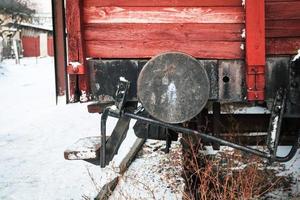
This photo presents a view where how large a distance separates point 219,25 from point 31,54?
45846mm

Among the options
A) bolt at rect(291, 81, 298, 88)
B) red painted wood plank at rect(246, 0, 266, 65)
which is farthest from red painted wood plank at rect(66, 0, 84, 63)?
bolt at rect(291, 81, 298, 88)

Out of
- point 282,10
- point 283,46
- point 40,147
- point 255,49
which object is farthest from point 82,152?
point 40,147

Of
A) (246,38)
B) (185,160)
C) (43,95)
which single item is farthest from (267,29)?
(43,95)

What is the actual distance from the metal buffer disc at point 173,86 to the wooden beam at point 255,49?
37 cm

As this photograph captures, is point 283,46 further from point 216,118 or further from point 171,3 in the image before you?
point 216,118

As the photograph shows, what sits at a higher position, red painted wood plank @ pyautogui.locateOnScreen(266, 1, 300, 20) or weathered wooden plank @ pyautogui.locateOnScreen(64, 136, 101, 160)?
red painted wood plank @ pyautogui.locateOnScreen(266, 1, 300, 20)

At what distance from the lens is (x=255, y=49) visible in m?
3.30

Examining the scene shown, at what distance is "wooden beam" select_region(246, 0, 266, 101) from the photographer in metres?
3.28

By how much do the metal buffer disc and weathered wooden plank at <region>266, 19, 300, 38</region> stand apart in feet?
2.19

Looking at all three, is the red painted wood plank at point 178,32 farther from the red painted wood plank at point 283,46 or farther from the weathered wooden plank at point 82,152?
the weathered wooden plank at point 82,152

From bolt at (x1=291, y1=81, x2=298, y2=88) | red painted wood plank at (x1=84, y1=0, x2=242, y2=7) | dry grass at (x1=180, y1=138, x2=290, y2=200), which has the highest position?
red painted wood plank at (x1=84, y1=0, x2=242, y2=7)

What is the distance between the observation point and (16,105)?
17.1 m

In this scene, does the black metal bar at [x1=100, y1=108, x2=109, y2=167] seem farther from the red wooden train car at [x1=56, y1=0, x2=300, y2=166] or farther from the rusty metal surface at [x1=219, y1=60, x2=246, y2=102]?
the rusty metal surface at [x1=219, y1=60, x2=246, y2=102]

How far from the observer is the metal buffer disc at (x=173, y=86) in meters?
3.22
